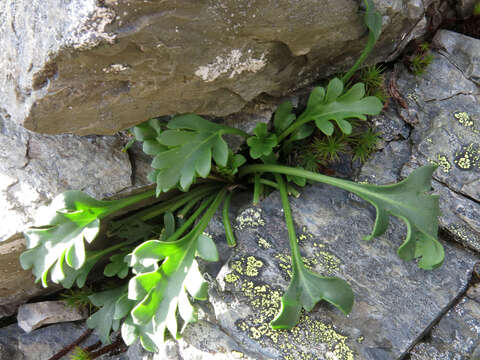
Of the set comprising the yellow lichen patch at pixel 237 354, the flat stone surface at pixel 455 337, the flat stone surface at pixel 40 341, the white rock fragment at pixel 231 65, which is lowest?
the flat stone surface at pixel 40 341

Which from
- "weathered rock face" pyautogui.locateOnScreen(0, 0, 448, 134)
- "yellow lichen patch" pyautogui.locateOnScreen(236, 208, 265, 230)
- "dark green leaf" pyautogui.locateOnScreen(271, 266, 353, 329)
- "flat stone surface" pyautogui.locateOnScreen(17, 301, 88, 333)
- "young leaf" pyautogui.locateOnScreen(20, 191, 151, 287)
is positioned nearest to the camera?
"weathered rock face" pyautogui.locateOnScreen(0, 0, 448, 134)

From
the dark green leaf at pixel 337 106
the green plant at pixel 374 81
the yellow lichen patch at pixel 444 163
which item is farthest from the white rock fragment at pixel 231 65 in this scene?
the yellow lichen patch at pixel 444 163

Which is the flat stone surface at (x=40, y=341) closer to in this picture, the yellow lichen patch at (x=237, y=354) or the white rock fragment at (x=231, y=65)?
the yellow lichen patch at (x=237, y=354)

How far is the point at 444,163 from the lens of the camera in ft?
6.56

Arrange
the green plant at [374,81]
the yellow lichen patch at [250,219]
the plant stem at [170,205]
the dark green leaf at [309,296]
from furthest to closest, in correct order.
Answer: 1. the plant stem at [170,205]
2. the green plant at [374,81]
3. the yellow lichen patch at [250,219]
4. the dark green leaf at [309,296]

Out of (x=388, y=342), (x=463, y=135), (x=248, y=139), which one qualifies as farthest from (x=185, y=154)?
(x=463, y=135)

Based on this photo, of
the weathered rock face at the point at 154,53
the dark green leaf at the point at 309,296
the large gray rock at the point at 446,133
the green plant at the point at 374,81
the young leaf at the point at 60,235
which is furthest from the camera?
the green plant at the point at 374,81

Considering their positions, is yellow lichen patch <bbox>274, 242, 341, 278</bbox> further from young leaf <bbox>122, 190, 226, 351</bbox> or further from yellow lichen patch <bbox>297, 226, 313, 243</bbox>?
young leaf <bbox>122, 190, 226, 351</bbox>

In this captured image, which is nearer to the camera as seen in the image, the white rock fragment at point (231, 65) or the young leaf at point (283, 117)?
the white rock fragment at point (231, 65)

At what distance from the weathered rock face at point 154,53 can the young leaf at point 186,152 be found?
79mm

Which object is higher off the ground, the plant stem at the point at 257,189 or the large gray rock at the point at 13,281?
the plant stem at the point at 257,189

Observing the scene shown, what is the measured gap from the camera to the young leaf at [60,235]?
71.2 inches

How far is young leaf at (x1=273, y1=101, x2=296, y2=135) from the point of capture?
208cm

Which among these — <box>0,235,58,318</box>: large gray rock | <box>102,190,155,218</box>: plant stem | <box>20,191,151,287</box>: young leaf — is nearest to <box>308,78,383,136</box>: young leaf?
<box>102,190,155,218</box>: plant stem
